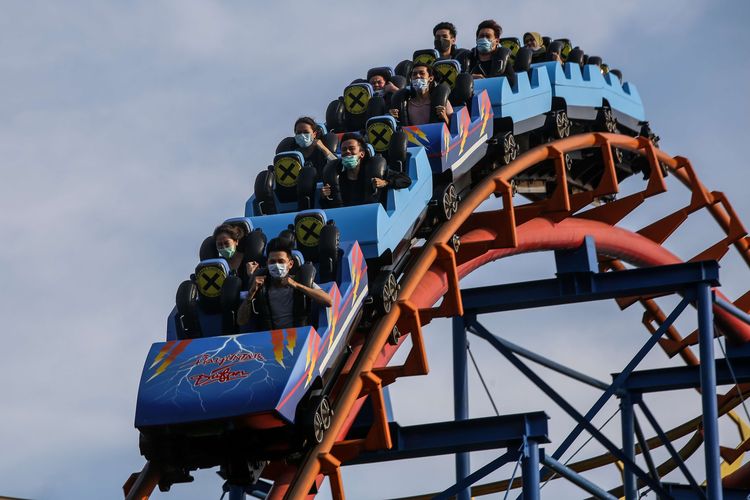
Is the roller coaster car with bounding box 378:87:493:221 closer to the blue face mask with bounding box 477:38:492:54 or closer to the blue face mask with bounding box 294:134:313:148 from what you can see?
the blue face mask with bounding box 294:134:313:148

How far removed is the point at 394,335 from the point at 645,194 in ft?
12.5

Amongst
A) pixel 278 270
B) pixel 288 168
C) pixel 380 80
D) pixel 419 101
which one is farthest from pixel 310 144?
pixel 278 270

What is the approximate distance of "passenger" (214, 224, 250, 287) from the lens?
9266mm

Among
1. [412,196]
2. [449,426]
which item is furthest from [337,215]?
[449,426]

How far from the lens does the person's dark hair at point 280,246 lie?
8625 millimetres

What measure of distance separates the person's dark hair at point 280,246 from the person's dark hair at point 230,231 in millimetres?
589

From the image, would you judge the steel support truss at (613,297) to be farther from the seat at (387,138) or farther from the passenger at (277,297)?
the passenger at (277,297)

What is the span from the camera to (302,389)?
8.17m

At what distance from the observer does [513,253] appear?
1175 centimetres

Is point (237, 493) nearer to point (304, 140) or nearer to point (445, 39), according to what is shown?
point (304, 140)

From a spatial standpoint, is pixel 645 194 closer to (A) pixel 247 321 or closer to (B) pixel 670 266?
(B) pixel 670 266

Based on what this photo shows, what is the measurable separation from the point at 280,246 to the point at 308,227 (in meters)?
0.56

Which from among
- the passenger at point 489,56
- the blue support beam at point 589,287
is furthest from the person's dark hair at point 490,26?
the blue support beam at point 589,287

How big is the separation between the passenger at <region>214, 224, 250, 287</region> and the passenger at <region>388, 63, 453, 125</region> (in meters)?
1.93
